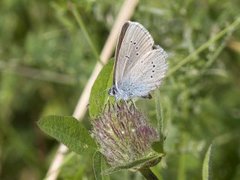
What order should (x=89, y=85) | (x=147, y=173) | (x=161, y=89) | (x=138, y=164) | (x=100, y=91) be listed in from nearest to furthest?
(x=138, y=164) → (x=147, y=173) → (x=100, y=91) → (x=89, y=85) → (x=161, y=89)

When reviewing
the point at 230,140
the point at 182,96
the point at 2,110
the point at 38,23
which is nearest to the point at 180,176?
the point at 182,96

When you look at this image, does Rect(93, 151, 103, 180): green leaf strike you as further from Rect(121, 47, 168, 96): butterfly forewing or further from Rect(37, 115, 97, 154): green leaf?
Rect(121, 47, 168, 96): butterfly forewing

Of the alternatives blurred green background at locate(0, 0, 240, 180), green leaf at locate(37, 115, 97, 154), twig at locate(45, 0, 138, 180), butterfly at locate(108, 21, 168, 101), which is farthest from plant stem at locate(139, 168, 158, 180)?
twig at locate(45, 0, 138, 180)

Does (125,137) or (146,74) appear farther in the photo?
(146,74)

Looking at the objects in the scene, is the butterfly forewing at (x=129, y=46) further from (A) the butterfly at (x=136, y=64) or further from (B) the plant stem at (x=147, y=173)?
(B) the plant stem at (x=147, y=173)

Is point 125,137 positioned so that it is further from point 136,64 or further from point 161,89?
point 161,89

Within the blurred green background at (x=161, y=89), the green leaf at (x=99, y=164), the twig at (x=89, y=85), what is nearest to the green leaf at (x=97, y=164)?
the green leaf at (x=99, y=164)

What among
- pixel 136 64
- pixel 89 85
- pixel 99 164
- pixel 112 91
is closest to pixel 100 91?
pixel 112 91
